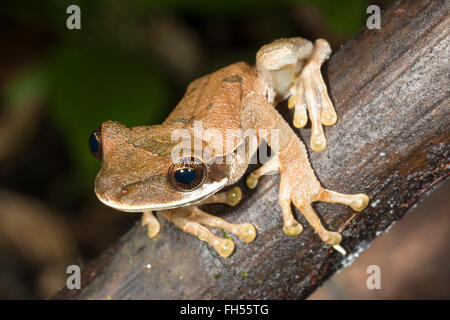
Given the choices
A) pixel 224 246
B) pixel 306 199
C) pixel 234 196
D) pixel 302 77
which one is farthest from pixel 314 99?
pixel 224 246

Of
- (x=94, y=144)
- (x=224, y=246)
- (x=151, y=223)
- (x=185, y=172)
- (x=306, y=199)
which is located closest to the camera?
(x=185, y=172)

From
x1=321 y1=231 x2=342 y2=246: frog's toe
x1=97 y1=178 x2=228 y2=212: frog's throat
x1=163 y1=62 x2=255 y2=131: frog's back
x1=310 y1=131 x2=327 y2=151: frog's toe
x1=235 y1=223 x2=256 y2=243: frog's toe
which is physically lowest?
x1=321 y1=231 x2=342 y2=246: frog's toe

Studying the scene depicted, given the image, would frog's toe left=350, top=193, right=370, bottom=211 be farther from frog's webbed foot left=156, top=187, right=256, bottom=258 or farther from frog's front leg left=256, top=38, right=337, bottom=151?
frog's webbed foot left=156, top=187, right=256, bottom=258

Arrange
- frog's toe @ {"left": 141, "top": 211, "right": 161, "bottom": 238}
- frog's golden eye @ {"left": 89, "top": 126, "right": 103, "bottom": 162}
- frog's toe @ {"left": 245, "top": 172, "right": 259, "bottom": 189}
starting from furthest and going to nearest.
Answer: frog's toe @ {"left": 141, "top": 211, "right": 161, "bottom": 238} → frog's golden eye @ {"left": 89, "top": 126, "right": 103, "bottom": 162} → frog's toe @ {"left": 245, "top": 172, "right": 259, "bottom": 189}

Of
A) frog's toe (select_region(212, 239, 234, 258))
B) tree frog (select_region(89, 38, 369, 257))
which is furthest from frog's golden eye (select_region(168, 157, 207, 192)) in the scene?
frog's toe (select_region(212, 239, 234, 258))

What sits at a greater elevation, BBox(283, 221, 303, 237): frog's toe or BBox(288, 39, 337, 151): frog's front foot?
BBox(288, 39, 337, 151): frog's front foot

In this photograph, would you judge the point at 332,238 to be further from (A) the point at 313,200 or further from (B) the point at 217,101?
(B) the point at 217,101

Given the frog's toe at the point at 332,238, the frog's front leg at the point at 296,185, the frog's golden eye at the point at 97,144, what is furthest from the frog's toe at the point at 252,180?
the frog's golden eye at the point at 97,144
